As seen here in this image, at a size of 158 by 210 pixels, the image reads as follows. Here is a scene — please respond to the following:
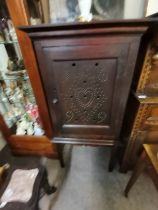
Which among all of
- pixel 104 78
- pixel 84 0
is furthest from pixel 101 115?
pixel 84 0

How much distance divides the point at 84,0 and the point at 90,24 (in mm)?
369

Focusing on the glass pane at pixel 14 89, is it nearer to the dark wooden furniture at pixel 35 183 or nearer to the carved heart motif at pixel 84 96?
the dark wooden furniture at pixel 35 183

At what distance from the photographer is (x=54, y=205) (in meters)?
1.21

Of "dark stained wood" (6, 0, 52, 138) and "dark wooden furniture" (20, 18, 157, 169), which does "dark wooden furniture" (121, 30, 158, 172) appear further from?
"dark stained wood" (6, 0, 52, 138)

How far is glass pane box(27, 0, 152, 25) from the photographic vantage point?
35.3 inches

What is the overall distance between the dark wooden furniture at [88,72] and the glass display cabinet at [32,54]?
0.05 meters

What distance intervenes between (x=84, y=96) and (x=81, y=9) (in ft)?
1.81

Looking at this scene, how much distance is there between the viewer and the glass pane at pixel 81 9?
90cm

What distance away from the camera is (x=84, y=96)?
0.92 m

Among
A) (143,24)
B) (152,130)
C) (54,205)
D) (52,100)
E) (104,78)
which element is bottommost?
(54,205)

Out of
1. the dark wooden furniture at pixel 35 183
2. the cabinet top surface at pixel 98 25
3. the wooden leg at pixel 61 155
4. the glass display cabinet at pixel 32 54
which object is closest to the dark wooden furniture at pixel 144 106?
the glass display cabinet at pixel 32 54

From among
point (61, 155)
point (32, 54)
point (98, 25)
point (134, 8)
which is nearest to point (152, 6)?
point (134, 8)

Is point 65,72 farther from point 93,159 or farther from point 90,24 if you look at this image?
point 93,159

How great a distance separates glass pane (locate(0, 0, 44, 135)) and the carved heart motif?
1.72 feet
